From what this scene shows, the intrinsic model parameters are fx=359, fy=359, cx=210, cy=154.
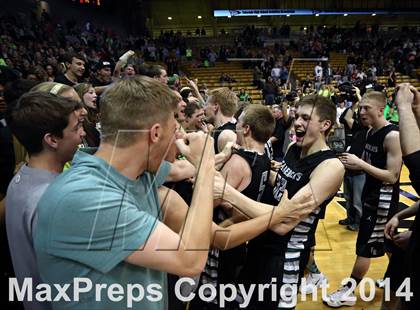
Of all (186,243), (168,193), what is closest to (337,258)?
(168,193)

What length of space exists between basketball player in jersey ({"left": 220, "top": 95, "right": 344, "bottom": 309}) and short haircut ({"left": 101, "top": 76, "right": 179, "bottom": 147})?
1.18m

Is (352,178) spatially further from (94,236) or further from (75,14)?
(75,14)

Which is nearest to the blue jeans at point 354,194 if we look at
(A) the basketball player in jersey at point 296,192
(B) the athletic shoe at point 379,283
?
(B) the athletic shoe at point 379,283

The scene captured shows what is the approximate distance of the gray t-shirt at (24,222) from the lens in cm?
135

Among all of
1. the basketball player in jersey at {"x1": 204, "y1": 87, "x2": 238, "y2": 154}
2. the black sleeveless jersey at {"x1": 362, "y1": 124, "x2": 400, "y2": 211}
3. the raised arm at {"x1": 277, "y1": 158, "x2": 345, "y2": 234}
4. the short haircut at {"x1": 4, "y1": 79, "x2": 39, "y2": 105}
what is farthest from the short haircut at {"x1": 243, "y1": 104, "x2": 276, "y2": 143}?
the short haircut at {"x1": 4, "y1": 79, "x2": 39, "y2": 105}

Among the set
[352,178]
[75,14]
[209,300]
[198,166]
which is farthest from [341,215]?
[75,14]

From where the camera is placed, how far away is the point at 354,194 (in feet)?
15.4

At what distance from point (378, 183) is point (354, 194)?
5.30 ft

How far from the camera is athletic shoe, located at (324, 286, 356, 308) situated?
313 cm

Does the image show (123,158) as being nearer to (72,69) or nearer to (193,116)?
(193,116)

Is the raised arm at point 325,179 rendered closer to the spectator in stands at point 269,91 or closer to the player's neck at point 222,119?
the player's neck at point 222,119

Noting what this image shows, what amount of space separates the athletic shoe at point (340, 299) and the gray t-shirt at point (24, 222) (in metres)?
2.52

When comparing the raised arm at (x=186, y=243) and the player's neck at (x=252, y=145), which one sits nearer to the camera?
the raised arm at (x=186, y=243)

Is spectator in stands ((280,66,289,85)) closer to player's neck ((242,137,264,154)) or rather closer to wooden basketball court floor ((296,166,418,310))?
wooden basketball court floor ((296,166,418,310))
